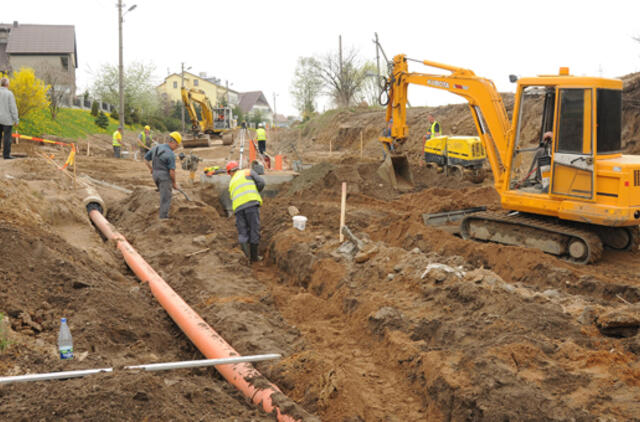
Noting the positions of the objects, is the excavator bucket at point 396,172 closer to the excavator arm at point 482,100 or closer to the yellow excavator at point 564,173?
the excavator arm at point 482,100

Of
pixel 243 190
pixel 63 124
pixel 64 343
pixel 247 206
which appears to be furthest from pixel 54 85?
pixel 64 343

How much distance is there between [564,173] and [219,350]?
242 inches

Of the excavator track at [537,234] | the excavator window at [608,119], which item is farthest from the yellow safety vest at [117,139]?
the excavator window at [608,119]

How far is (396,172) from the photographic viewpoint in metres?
16.3

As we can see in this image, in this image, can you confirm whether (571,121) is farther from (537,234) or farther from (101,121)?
(101,121)

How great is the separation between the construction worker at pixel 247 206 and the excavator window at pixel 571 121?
487 centimetres

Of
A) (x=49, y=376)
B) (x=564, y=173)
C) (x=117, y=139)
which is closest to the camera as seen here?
(x=49, y=376)

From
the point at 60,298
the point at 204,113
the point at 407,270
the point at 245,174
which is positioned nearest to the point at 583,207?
the point at 407,270

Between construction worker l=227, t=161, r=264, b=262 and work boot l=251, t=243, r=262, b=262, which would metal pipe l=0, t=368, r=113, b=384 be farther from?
work boot l=251, t=243, r=262, b=262

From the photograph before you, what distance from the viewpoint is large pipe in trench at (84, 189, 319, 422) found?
13.1 feet

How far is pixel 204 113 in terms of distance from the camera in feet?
107

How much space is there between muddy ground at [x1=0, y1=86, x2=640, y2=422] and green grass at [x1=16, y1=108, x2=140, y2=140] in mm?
19754

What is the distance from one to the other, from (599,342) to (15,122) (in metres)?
12.7

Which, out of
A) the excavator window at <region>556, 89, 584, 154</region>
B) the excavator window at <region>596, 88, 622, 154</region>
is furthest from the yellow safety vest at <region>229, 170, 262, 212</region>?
the excavator window at <region>596, 88, 622, 154</region>
